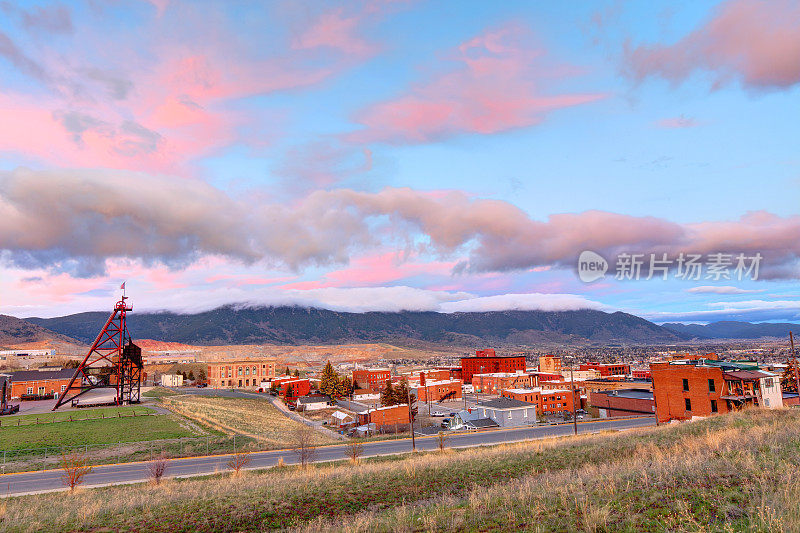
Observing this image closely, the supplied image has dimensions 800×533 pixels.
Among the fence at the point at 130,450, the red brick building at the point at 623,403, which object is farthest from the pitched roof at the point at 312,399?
the red brick building at the point at 623,403

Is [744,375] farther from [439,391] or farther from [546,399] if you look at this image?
[439,391]

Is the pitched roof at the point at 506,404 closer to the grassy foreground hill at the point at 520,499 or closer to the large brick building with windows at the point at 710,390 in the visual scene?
the large brick building with windows at the point at 710,390

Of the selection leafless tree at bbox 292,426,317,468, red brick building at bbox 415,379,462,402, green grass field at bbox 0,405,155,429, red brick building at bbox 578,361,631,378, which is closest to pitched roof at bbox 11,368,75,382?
green grass field at bbox 0,405,155,429

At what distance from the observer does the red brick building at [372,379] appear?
462 ft

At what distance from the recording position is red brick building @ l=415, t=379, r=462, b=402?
11838cm

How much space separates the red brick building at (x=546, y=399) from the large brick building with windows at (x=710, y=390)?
26.4 m

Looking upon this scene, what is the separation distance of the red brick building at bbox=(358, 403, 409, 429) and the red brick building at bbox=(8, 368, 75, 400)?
228ft

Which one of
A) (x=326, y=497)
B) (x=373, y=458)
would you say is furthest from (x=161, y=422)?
(x=326, y=497)

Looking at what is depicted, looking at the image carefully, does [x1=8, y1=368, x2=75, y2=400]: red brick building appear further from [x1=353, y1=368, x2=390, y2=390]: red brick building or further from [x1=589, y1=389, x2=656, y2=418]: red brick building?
[x1=589, y1=389, x2=656, y2=418]: red brick building

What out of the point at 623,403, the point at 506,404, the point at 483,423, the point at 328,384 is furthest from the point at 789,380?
the point at 328,384

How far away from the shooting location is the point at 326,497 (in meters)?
18.2

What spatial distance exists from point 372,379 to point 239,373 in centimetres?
4708

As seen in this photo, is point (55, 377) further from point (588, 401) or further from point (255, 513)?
point (588, 401)

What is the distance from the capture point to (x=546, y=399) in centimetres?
9588
